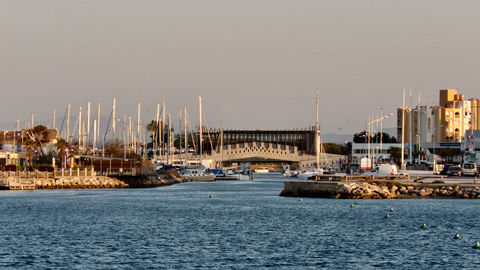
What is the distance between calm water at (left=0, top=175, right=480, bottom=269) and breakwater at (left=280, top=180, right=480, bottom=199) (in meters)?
1.00

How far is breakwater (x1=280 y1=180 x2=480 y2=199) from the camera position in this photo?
79625 millimetres

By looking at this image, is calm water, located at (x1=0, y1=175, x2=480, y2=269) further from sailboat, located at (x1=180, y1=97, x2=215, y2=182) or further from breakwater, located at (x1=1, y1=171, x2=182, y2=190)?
sailboat, located at (x1=180, y1=97, x2=215, y2=182)

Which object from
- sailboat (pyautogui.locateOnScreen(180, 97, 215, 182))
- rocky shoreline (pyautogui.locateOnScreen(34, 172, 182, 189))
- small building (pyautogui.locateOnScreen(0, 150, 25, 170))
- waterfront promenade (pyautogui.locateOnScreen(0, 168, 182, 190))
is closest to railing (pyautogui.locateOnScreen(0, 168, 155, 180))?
waterfront promenade (pyautogui.locateOnScreen(0, 168, 182, 190))

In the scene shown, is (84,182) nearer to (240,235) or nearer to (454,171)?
(454,171)

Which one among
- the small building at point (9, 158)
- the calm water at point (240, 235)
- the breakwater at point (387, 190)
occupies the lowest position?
the calm water at point (240, 235)

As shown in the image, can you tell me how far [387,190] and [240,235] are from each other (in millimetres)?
33090

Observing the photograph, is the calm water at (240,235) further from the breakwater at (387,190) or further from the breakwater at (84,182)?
the breakwater at (84,182)

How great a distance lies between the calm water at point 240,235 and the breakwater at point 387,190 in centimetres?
100

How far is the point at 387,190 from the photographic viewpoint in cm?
8100

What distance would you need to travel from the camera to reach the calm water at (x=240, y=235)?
40.3 meters

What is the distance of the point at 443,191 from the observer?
79312 millimetres

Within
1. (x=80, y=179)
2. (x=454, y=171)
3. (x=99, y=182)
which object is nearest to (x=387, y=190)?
(x=454, y=171)

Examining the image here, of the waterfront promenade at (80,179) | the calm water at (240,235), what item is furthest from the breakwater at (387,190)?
the waterfront promenade at (80,179)

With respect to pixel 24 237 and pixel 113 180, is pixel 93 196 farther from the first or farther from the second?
pixel 24 237
